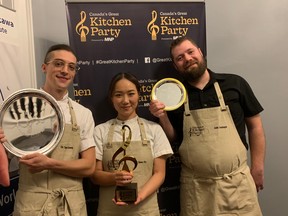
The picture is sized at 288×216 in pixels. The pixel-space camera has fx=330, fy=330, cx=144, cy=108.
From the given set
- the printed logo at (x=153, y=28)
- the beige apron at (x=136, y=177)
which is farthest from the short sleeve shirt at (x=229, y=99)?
the printed logo at (x=153, y=28)

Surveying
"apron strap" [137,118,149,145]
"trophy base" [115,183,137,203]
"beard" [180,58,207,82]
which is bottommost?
"trophy base" [115,183,137,203]

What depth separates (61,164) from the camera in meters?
1.65

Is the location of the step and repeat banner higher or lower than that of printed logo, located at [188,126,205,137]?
higher

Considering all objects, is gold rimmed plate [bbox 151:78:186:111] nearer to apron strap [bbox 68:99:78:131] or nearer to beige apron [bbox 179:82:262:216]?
beige apron [bbox 179:82:262:216]

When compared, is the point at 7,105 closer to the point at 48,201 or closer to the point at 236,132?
the point at 48,201

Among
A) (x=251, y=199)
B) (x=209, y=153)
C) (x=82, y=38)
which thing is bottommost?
(x=251, y=199)

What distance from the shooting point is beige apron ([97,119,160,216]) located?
73.3 inches

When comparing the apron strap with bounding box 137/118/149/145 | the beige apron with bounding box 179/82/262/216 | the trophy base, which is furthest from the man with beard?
the trophy base

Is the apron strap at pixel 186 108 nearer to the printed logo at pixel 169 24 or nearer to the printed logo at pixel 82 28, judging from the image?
the printed logo at pixel 169 24

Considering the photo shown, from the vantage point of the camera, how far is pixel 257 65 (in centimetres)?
259

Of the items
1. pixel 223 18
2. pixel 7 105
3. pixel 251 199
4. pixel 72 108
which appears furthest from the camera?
pixel 223 18

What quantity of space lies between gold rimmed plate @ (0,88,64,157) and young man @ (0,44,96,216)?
67mm

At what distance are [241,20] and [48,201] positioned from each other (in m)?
1.93

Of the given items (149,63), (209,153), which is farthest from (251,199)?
(149,63)
